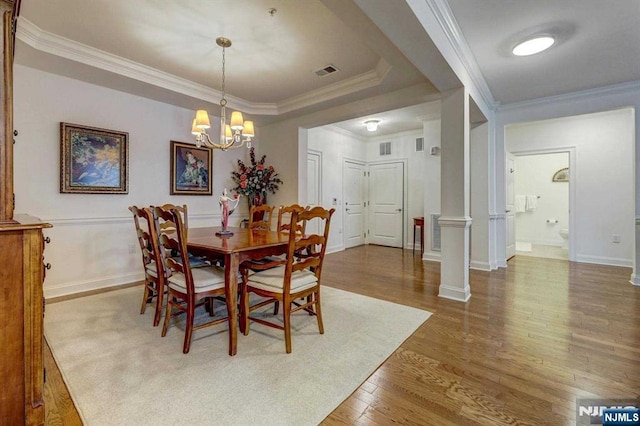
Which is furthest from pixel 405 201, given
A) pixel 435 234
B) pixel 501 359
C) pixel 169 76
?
pixel 169 76

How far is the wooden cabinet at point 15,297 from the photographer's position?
117cm

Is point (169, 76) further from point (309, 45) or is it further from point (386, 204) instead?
point (386, 204)

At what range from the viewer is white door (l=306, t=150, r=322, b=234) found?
5492 mm

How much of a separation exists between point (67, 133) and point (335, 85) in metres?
3.19

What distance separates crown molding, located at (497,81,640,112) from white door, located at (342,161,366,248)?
3031mm

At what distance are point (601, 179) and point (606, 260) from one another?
4.50ft

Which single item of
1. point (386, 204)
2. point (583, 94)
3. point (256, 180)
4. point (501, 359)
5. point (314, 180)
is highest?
point (583, 94)

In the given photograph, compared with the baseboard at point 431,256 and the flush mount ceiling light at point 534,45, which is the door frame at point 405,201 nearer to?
the baseboard at point 431,256

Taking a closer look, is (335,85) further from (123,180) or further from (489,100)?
(123,180)

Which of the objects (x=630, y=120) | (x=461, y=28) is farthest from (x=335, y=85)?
(x=630, y=120)

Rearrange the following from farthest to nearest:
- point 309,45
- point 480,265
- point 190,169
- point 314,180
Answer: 1. point 314,180
2. point 480,265
3. point 190,169
4. point 309,45

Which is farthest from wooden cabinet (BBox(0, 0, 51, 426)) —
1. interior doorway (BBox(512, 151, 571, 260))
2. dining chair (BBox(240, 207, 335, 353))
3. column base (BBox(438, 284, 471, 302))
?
interior doorway (BBox(512, 151, 571, 260))

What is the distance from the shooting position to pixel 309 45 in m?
2.80

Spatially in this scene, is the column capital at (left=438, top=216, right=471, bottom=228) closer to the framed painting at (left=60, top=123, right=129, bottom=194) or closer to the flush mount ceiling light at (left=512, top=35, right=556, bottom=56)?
the flush mount ceiling light at (left=512, top=35, right=556, bottom=56)
